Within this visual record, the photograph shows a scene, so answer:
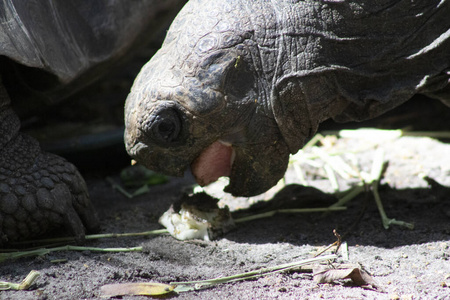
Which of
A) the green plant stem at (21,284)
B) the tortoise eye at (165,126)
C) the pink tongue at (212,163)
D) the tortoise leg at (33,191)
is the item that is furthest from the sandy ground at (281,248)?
the tortoise eye at (165,126)

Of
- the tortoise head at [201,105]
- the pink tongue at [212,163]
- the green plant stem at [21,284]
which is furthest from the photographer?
the pink tongue at [212,163]

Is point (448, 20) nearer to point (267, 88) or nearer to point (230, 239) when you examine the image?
point (267, 88)

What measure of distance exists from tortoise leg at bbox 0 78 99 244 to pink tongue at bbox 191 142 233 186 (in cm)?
65

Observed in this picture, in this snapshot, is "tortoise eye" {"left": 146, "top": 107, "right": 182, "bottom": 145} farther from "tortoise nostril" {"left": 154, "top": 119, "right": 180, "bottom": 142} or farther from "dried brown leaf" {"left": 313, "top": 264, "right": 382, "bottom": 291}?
"dried brown leaf" {"left": 313, "top": 264, "right": 382, "bottom": 291}

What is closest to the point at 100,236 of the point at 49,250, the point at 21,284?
the point at 49,250

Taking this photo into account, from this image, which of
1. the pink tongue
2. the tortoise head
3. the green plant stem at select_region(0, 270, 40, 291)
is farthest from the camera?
the pink tongue

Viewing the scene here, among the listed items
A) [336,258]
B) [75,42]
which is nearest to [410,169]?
[336,258]

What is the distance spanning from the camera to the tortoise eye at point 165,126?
8.11ft

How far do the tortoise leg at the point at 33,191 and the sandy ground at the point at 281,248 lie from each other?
0.18 metres

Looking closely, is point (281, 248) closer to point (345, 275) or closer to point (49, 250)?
point (345, 275)

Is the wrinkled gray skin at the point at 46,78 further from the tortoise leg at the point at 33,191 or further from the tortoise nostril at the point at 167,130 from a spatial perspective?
the tortoise nostril at the point at 167,130

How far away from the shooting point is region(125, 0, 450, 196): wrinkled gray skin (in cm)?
247

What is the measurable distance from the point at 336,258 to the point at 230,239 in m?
0.60

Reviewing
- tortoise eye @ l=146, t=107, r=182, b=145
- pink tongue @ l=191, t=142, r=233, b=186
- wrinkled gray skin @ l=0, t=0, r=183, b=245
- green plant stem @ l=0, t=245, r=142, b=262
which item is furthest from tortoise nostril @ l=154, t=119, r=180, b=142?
wrinkled gray skin @ l=0, t=0, r=183, b=245
